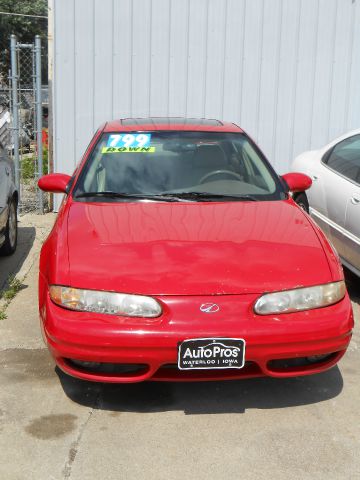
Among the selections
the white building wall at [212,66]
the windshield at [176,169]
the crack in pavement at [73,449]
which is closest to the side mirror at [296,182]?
the windshield at [176,169]

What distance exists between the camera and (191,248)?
346 cm

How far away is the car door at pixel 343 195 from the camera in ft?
16.7

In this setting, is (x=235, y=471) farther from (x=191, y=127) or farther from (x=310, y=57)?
(x=310, y=57)

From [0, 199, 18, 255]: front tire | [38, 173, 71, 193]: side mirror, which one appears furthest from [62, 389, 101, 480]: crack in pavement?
[0, 199, 18, 255]: front tire

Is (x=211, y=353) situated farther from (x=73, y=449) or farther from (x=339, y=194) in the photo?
(x=339, y=194)

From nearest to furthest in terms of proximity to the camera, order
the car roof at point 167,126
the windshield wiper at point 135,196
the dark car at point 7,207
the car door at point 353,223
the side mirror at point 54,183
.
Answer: the windshield wiper at point 135,196 → the side mirror at point 54,183 → the car roof at point 167,126 → the car door at point 353,223 → the dark car at point 7,207

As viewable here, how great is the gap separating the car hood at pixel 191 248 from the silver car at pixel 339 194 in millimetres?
1190

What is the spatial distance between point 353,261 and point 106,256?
2494 mm

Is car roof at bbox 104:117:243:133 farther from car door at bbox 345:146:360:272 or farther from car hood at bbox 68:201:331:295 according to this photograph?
car door at bbox 345:146:360:272

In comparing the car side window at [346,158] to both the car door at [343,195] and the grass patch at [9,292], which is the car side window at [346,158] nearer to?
the car door at [343,195]

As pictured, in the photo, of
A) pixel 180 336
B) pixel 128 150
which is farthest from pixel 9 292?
pixel 180 336

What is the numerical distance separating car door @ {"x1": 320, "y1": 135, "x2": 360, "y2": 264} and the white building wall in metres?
2.52

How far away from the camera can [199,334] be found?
120 inches

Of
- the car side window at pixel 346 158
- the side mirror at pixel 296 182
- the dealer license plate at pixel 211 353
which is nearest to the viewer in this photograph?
the dealer license plate at pixel 211 353
